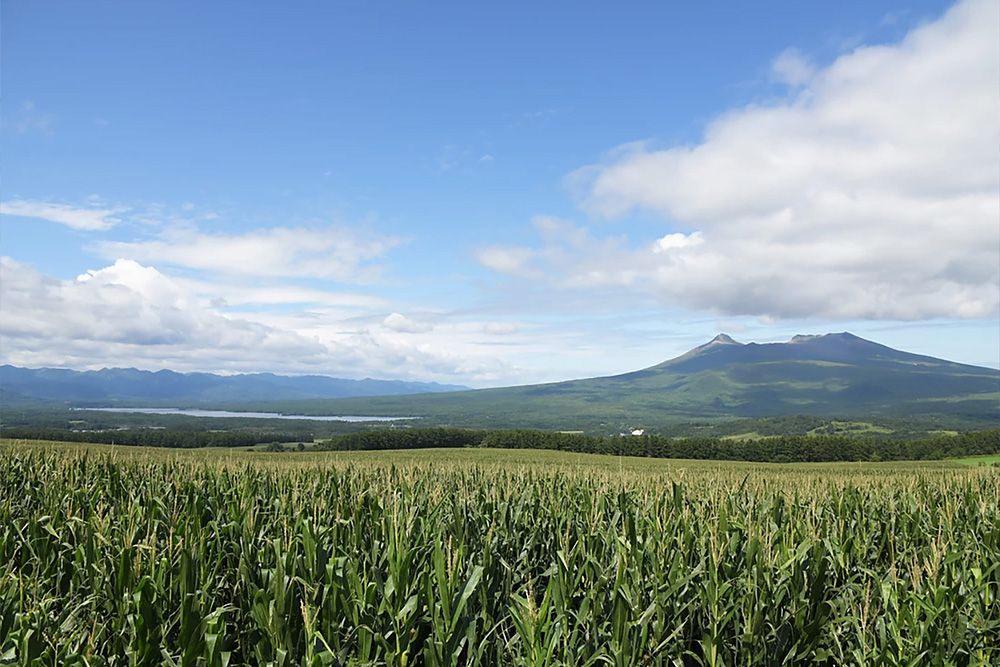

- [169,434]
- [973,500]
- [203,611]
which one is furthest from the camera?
[169,434]

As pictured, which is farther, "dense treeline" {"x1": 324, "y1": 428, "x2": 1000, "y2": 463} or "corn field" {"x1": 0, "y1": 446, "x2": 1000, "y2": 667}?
"dense treeline" {"x1": 324, "y1": 428, "x2": 1000, "y2": 463}

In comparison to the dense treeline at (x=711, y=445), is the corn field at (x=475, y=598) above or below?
above

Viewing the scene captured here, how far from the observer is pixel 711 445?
333ft

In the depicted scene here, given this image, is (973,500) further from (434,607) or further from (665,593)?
(434,607)

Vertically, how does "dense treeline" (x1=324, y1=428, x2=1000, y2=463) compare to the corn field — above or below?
below

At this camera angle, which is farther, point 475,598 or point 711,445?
point 711,445

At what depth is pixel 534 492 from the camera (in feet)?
A: 48.3

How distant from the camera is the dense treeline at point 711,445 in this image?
99.1m

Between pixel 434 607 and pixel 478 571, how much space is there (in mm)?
573

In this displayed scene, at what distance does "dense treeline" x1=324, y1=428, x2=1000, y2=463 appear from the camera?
325 feet

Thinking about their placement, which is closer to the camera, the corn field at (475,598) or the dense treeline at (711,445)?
the corn field at (475,598)

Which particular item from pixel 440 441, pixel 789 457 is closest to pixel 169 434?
pixel 440 441

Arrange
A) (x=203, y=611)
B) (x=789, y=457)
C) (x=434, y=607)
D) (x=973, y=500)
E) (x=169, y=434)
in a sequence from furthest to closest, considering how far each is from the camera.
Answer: (x=169, y=434)
(x=789, y=457)
(x=973, y=500)
(x=203, y=611)
(x=434, y=607)

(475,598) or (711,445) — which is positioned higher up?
(475,598)
